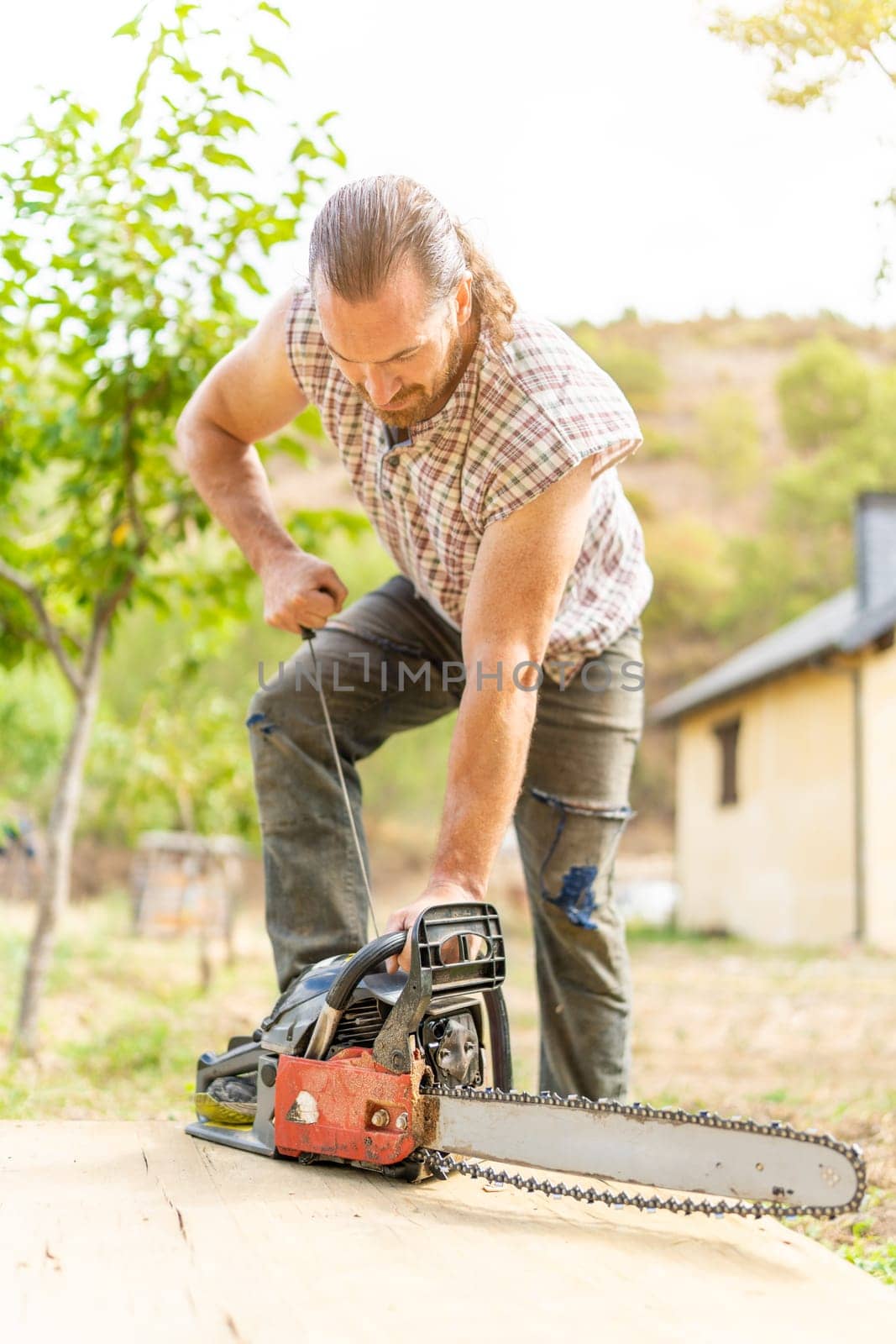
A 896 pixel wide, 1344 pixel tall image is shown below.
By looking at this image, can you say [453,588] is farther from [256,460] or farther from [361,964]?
[361,964]

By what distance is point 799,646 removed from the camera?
14.0m

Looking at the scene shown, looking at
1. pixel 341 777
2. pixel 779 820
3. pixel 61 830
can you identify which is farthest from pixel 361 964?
pixel 779 820

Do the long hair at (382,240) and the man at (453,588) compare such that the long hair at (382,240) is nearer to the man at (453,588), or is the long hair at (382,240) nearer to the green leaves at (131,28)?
the man at (453,588)

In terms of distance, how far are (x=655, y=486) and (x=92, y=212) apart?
6026 cm

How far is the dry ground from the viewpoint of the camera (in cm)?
334

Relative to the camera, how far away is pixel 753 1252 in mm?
1453

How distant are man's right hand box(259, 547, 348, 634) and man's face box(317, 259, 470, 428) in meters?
0.37

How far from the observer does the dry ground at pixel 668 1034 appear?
3342 mm

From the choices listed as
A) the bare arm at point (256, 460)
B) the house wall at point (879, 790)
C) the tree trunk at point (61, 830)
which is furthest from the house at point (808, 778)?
the bare arm at point (256, 460)

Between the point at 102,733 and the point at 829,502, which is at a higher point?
the point at 829,502

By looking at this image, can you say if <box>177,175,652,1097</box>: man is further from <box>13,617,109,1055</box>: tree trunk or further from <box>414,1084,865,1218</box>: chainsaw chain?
<box>13,617,109,1055</box>: tree trunk

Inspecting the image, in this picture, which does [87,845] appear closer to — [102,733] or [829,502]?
[102,733]

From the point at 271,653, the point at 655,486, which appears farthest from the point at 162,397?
the point at 655,486

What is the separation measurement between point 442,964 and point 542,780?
80cm
